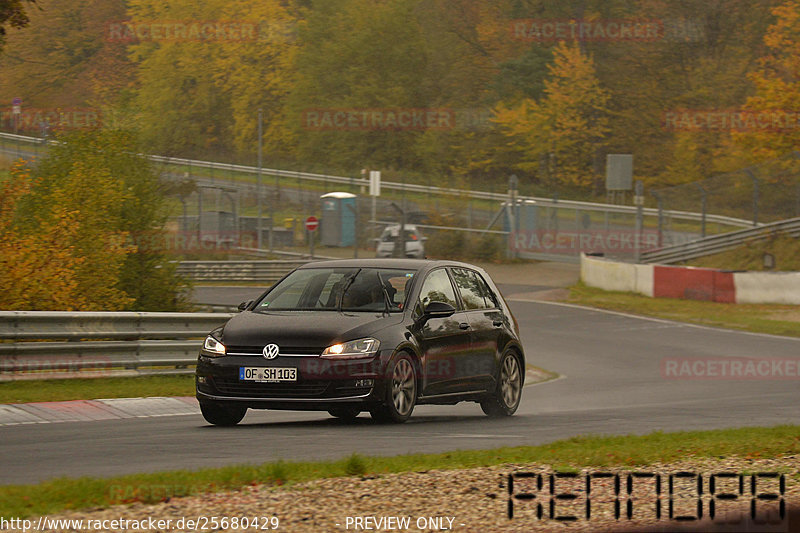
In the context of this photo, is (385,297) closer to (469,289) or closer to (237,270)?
(469,289)

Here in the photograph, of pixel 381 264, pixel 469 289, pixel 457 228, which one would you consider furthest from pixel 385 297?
pixel 457 228

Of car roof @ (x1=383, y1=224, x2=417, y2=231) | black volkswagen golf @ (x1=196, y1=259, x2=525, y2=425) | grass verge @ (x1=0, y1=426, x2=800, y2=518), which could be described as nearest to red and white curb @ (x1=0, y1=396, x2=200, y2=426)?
black volkswagen golf @ (x1=196, y1=259, x2=525, y2=425)

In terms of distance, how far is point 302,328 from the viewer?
35.4ft

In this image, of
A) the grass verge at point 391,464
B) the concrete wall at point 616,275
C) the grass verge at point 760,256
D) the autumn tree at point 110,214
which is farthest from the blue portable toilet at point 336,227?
the grass verge at point 391,464

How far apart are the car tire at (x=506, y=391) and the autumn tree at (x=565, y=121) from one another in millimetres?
57059

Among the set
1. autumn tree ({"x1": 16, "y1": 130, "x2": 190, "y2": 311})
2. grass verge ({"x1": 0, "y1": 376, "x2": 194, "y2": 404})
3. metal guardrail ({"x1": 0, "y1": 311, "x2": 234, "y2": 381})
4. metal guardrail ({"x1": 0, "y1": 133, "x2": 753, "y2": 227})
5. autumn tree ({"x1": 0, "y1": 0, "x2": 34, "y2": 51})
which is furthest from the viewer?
metal guardrail ({"x1": 0, "y1": 133, "x2": 753, "y2": 227})

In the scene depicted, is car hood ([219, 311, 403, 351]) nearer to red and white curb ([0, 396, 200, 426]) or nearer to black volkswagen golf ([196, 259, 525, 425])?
black volkswagen golf ([196, 259, 525, 425])

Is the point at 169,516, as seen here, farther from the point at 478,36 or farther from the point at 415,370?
the point at 478,36

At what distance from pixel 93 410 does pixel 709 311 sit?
23.0m

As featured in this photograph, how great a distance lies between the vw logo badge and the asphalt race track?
0.63 meters

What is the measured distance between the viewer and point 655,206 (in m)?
44.9

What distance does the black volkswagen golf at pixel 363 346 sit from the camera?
34.8ft

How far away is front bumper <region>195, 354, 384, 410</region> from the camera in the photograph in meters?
10.6

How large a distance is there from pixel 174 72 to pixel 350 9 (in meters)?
14.1
